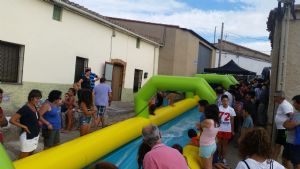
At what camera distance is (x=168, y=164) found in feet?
13.4

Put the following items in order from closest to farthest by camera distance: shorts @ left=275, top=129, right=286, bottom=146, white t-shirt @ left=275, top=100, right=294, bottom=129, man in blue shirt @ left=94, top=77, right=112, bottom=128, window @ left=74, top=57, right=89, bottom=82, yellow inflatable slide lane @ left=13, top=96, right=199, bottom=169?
yellow inflatable slide lane @ left=13, top=96, right=199, bottom=169
white t-shirt @ left=275, top=100, right=294, bottom=129
shorts @ left=275, top=129, right=286, bottom=146
man in blue shirt @ left=94, top=77, right=112, bottom=128
window @ left=74, top=57, right=89, bottom=82

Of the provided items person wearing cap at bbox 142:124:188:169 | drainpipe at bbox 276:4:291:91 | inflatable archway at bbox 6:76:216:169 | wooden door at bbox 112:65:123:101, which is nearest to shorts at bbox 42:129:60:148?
inflatable archway at bbox 6:76:216:169

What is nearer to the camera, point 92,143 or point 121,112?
point 92,143

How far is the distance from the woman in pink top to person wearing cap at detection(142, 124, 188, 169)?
2257 mm

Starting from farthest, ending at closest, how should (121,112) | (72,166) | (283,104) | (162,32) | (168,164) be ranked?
(162,32) → (121,112) → (283,104) → (72,166) → (168,164)

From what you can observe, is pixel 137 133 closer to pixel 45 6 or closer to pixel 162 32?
pixel 45 6

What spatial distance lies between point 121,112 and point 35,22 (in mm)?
4932

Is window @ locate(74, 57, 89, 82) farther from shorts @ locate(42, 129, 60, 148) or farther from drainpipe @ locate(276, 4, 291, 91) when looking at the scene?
drainpipe @ locate(276, 4, 291, 91)

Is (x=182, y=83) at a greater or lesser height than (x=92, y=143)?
greater

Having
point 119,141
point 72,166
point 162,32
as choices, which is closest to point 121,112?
point 119,141

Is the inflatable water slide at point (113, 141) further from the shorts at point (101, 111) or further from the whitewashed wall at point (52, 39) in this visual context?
the whitewashed wall at point (52, 39)

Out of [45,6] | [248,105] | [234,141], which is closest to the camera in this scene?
[248,105]

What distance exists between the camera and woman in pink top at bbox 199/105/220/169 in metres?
6.43

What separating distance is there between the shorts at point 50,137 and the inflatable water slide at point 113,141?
256 millimetres
